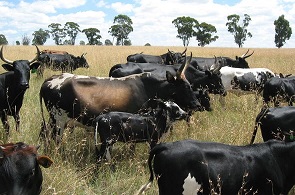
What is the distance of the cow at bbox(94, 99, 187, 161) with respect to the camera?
582 cm

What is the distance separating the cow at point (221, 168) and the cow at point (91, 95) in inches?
99.1

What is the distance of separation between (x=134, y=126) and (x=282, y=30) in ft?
267

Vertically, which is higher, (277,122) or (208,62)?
(208,62)

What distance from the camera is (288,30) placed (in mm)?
80062

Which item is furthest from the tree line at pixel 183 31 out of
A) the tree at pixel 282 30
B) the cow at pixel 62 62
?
the cow at pixel 62 62

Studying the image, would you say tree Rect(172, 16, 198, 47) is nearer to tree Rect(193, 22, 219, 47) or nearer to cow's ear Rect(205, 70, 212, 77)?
tree Rect(193, 22, 219, 47)

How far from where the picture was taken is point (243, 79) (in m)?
11.7

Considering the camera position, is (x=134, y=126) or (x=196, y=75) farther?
(x=196, y=75)

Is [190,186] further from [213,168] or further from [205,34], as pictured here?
[205,34]

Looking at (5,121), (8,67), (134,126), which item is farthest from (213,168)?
(8,67)

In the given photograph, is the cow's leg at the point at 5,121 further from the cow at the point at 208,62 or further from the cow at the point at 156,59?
the cow at the point at 156,59

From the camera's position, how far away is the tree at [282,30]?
262 feet

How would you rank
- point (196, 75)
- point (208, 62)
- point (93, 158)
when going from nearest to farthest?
1. point (93, 158)
2. point (196, 75)
3. point (208, 62)

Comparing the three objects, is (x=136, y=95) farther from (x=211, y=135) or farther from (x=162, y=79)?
(x=211, y=135)
